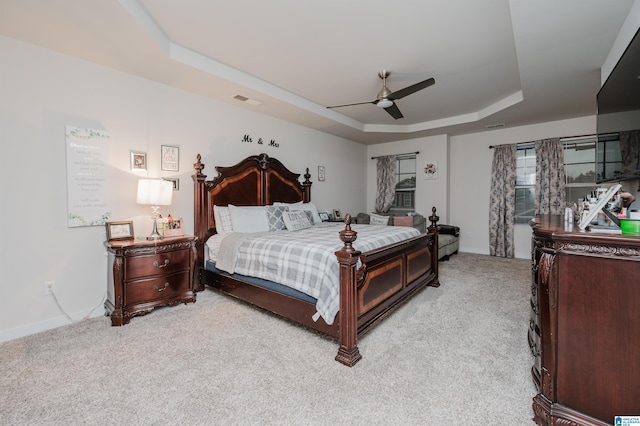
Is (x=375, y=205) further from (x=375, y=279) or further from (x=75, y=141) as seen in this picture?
(x=75, y=141)

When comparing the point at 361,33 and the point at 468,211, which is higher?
the point at 361,33

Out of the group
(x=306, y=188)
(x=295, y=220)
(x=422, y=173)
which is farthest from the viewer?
(x=422, y=173)

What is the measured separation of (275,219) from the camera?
12.8ft

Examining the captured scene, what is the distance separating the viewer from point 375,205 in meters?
7.00

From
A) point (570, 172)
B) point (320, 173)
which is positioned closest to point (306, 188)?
point (320, 173)

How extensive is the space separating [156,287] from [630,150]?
166 inches

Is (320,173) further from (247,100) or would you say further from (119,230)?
(119,230)

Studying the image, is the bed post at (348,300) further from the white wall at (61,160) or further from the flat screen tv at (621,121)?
the white wall at (61,160)

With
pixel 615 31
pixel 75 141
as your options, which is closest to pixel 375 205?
pixel 615 31

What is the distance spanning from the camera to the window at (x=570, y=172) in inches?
190

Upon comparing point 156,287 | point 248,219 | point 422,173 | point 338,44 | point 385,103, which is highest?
Answer: point 338,44

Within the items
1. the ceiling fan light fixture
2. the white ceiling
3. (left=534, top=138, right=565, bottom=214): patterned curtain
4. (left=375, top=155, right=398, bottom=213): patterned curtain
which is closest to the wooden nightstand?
the white ceiling

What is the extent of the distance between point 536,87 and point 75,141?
5.22 meters

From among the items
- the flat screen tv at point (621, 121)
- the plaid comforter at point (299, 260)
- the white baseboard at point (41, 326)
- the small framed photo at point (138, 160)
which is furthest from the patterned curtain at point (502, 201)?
the white baseboard at point (41, 326)
